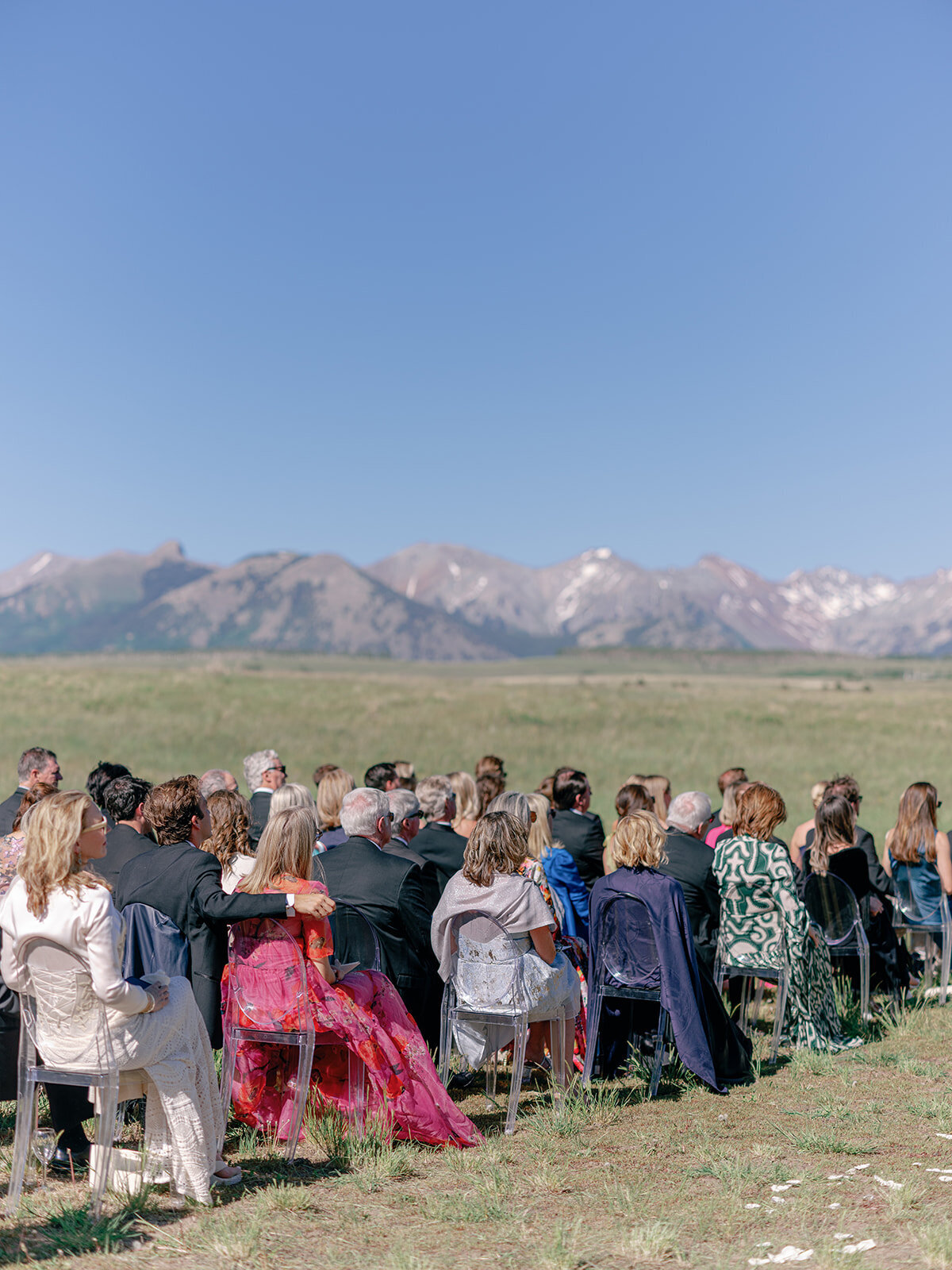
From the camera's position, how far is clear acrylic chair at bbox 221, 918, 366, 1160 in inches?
190

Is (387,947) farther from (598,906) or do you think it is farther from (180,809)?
(180,809)

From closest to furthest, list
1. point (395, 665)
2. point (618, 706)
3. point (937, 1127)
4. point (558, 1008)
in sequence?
1. point (937, 1127)
2. point (558, 1008)
3. point (618, 706)
4. point (395, 665)

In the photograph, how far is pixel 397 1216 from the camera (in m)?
4.28

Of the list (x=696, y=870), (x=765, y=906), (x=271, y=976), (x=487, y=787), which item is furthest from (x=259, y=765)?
(x=765, y=906)

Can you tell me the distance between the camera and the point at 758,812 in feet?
22.8

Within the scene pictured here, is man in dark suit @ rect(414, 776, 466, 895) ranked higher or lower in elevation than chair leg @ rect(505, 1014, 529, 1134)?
higher

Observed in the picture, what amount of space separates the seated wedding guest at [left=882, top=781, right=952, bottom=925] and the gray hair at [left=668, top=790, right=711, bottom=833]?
216cm

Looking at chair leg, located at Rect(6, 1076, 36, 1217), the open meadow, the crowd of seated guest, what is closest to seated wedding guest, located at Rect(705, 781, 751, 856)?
the crowd of seated guest

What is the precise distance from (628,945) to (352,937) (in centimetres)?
153

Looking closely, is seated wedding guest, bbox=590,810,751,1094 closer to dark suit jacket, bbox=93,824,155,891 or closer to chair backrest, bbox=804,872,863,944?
chair backrest, bbox=804,872,863,944

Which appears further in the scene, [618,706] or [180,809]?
[618,706]

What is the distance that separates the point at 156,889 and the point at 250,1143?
1.25 metres

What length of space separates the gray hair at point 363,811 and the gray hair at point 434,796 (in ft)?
6.97

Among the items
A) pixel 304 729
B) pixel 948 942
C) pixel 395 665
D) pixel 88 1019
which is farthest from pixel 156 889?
pixel 395 665
